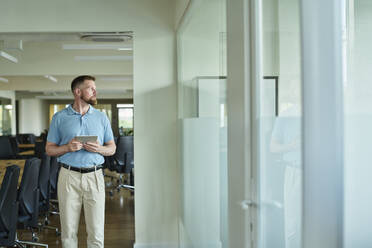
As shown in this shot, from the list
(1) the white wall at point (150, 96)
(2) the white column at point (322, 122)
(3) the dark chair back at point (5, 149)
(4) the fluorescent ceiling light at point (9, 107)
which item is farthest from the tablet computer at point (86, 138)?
(4) the fluorescent ceiling light at point (9, 107)

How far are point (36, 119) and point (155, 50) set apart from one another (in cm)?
1794

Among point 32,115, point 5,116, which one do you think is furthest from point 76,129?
point 32,115

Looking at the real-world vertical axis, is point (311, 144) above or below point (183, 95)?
below

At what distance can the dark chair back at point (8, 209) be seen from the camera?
10.2 feet

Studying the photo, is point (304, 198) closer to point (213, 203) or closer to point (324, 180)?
point (324, 180)

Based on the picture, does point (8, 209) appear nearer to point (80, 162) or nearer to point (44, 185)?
point (80, 162)

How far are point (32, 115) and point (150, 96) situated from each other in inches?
682

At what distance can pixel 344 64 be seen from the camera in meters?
0.99

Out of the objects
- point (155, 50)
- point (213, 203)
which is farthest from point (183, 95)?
point (213, 203)

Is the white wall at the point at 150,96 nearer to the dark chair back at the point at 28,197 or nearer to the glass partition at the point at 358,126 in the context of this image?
the dark chair back at the point at 28,197

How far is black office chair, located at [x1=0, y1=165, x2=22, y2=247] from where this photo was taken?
3098 mm

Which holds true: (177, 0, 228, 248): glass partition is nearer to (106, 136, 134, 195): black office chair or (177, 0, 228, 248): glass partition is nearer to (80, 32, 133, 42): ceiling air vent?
(80, 32, 133, 42): ceiling air vent

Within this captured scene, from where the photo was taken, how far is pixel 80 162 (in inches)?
131

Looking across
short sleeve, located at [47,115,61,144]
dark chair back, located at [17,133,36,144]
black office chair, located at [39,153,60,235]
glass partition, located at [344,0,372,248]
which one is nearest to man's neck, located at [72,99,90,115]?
short sleeve, located at [47,115,61,144]
